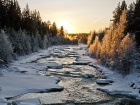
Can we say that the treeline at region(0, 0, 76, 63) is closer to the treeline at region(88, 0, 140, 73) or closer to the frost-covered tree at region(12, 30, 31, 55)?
the frost-covered tree at region(12, 30, 31, 55)

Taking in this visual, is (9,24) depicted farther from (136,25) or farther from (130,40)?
(130,40)

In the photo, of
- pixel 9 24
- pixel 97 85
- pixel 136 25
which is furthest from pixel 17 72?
pixel 9 24

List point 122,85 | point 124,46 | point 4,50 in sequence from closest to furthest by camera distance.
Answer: point 122,85, point 124,46, point 4,50

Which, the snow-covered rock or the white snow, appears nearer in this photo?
the snow-covered rock

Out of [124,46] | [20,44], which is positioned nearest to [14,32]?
[20,44]

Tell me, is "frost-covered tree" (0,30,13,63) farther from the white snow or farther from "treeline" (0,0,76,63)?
the white snow

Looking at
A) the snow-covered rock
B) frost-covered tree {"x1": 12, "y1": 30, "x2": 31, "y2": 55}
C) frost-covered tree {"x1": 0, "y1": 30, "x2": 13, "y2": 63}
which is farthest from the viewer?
frost-covered tree {"x1": 12, "y1": 30, "x2": 31, "y2": 55}

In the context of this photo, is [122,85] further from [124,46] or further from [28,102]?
[28,102]

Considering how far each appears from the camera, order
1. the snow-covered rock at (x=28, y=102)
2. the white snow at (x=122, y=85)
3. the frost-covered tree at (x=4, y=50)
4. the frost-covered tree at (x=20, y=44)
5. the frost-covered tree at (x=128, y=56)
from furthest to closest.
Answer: the frost-covered tree at (x=20, y=44), the frost-covered tree at (x=4, y=50), the frost-covered tree at (x=128, y=56), the white snow at (x=122, y=85), the snow-covered rock at (x=28, y=102)

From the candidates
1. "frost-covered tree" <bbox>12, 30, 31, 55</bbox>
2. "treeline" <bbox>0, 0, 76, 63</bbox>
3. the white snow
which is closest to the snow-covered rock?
the white snow

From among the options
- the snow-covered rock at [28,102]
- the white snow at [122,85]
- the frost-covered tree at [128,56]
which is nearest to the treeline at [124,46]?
the frost-covered tree at [128,56]

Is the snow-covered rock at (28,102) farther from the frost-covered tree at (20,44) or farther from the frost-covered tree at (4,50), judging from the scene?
the frost-covered tree at (20,44)

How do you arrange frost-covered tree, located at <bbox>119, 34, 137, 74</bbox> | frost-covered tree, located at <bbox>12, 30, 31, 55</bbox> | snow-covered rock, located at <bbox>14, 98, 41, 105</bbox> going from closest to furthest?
snow-covered rock, located at <bbox>14, 98, 41, 105</bbox> < frost-covered tree, located at <bbox>119, 34, 137, 74</bbox> < frost-covered tree, located at <bbox>12, 30, 31, 55</bbox>

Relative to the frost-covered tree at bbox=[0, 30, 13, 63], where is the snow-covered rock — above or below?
below
